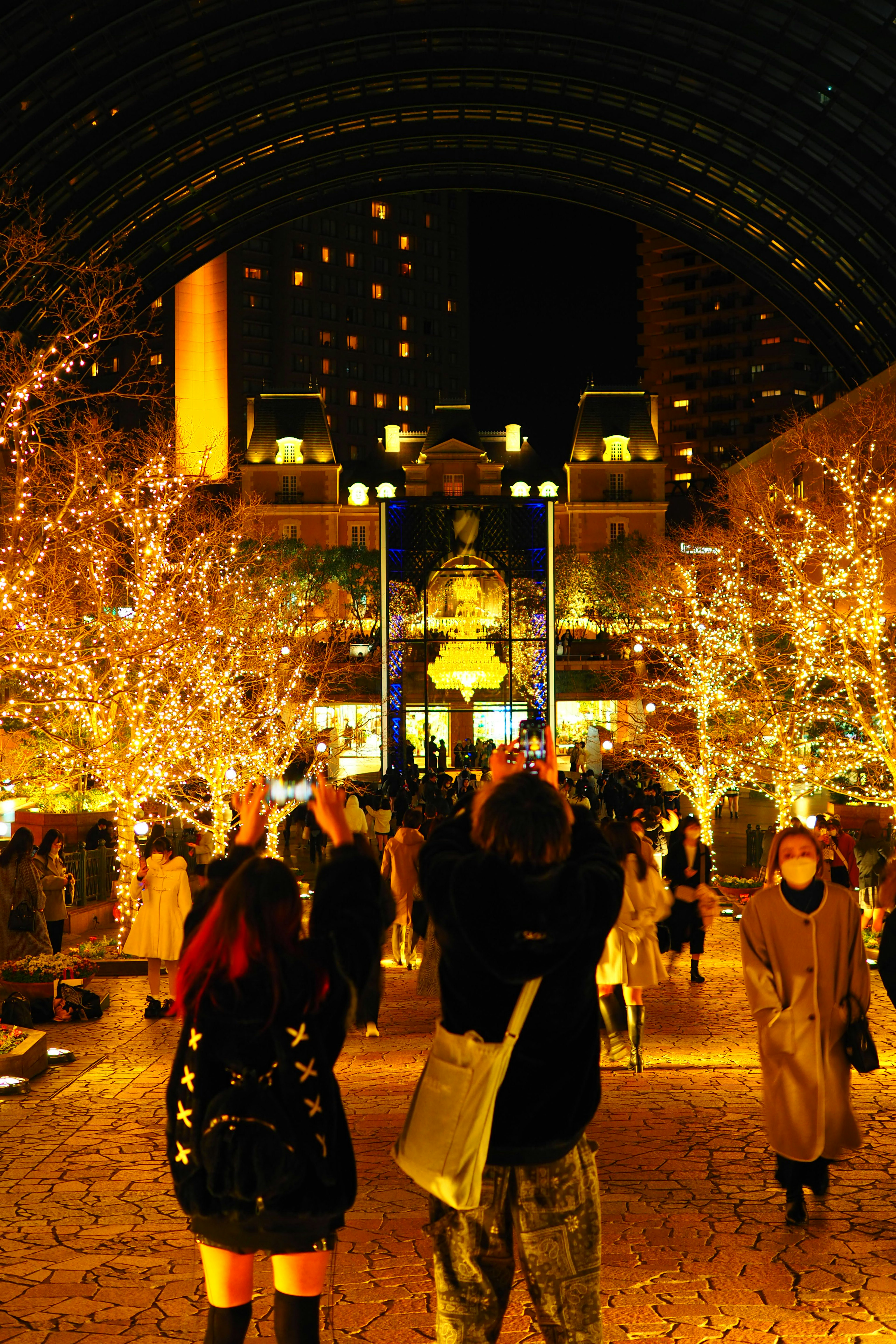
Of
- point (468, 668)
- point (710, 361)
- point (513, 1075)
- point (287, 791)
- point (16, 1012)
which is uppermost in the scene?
point (710, 361)

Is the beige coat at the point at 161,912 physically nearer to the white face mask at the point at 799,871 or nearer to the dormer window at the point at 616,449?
the white face mask at the point at 799,871

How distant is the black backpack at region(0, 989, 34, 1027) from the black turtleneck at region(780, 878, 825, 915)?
22.1ft

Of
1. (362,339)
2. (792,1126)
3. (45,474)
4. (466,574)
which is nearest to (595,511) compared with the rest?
(466,574)

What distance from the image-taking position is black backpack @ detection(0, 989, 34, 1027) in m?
10.1

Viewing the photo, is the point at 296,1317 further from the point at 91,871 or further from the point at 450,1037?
the point at 91,871

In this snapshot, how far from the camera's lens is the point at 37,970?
11.1 meters

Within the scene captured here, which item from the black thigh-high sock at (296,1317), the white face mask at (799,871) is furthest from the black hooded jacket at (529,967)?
the white face mask at (799,871)

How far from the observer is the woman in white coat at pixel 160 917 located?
1123cm

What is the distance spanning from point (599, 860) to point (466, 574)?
3636 cm

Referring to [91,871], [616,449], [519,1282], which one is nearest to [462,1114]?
[519,1282]

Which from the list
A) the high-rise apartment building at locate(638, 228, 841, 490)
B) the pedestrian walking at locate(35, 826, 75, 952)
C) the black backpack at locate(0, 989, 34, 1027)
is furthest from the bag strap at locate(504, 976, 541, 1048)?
the high-rise apartment building at locate(638, 228, 841, 490)

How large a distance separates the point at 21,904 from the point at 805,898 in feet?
26.5

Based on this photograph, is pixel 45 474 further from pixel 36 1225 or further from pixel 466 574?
pixel 466 574

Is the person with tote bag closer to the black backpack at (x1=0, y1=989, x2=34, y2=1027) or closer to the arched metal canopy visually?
the black backpack at (x1=0, y1=989, x2=34, y2=1027)
